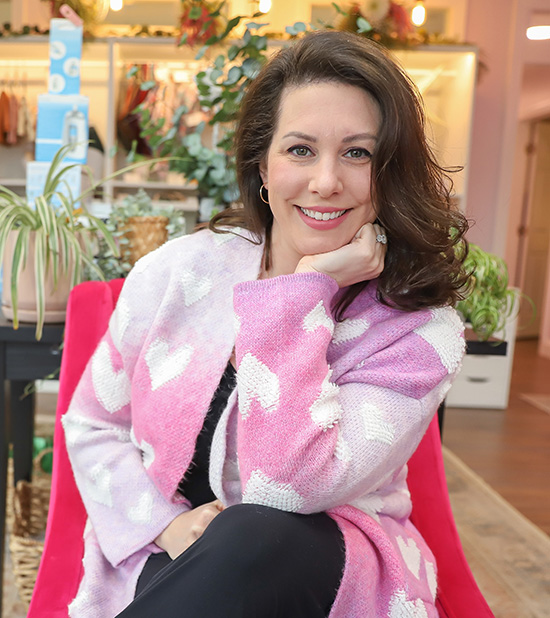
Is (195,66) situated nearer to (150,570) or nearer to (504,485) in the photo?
(504,485)

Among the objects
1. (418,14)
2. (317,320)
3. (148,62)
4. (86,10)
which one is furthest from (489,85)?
(317,320)

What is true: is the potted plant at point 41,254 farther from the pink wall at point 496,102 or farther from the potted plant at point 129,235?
the pink wall at point 496,102

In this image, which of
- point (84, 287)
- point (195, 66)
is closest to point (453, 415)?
point (195, 66)

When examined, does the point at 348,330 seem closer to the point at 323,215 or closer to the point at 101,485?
the point at 323,215

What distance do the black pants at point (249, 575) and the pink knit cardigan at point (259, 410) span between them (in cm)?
4

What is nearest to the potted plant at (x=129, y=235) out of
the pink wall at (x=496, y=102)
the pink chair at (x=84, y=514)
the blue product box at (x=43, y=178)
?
the pink chair at (x=84, y=514)

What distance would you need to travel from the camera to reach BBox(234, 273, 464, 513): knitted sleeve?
91cm

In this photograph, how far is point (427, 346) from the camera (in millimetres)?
1028

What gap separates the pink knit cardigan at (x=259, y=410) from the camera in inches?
36.5

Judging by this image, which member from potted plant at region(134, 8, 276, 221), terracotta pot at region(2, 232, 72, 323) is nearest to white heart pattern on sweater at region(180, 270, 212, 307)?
terracotta pot at region(2, 232, 72, 323)

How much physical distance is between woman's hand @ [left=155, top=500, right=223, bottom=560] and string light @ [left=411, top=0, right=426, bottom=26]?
4.27 meters

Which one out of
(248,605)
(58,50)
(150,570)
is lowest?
(150,570)

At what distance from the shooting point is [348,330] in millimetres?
1091

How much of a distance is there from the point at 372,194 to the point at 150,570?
0.69 metres
